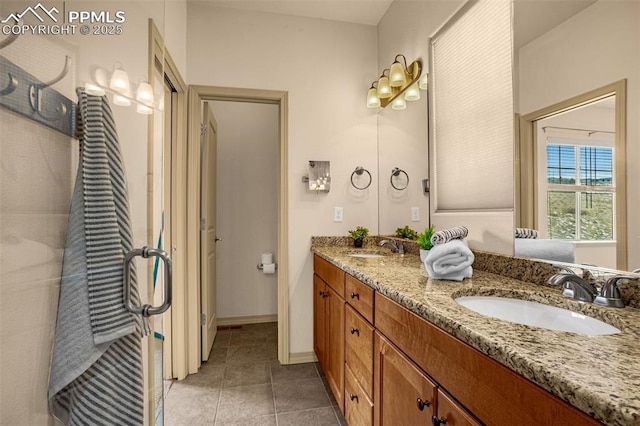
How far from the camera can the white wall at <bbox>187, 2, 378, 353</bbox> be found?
2355 millimetres

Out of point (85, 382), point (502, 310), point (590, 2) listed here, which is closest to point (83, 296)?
point (85, 382)

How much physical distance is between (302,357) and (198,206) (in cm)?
143

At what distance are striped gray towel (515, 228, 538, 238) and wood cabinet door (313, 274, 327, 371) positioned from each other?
1160 mm

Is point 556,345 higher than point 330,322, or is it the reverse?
point 556,345

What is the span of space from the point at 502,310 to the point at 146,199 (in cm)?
128

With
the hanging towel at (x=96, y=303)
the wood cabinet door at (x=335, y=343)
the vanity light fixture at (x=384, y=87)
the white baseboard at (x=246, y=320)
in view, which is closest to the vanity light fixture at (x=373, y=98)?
the vanity light fixture at (x=384, y=87)

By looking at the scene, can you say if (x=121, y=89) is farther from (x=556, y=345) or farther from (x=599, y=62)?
(x=599, y=62)

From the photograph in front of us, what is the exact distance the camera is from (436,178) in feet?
6.20

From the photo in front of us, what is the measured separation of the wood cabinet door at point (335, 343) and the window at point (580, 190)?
1.02 metres

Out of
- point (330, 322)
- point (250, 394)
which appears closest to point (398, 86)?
point (330, 322)

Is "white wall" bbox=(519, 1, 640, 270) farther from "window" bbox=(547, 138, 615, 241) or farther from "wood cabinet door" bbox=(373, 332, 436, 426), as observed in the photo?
"wood cabinet door" bbox=(373, 332, 436, 426)

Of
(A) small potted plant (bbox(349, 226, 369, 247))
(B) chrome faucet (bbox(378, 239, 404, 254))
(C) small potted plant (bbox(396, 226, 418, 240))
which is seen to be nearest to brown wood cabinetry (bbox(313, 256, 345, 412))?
(A) small potted plant (bbox(349, 226, 369, 247))

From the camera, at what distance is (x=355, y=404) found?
139 centimetres

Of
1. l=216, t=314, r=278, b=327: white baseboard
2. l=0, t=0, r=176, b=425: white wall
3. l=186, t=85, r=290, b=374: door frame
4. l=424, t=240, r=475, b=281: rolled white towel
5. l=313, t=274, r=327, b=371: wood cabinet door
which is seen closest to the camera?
l=0, t=0, r=176, b=425: white wall
